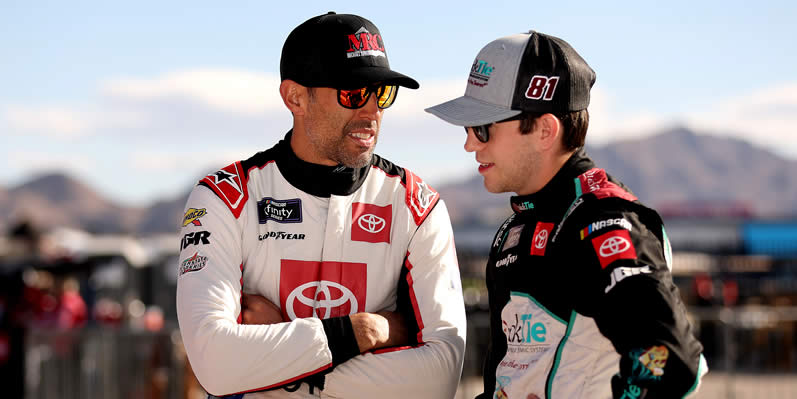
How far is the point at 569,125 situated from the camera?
10.4ft

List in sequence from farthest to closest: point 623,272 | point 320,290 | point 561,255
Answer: point 320,290 → point 561,255 → point 623,272

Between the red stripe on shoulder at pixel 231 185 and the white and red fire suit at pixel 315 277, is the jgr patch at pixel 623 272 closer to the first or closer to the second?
the white and red fire suit at pixel 315 277

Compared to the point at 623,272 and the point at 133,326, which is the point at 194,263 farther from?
the point at 133,326

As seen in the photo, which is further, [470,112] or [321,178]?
[321,178]

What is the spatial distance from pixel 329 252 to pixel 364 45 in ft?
2.84

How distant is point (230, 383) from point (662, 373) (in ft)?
5.17

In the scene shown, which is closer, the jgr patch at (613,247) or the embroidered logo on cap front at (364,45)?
the jgr patch at (613,247)

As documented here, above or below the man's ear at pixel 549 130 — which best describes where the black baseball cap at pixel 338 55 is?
above

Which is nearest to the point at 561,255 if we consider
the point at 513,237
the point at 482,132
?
the point at 513,237

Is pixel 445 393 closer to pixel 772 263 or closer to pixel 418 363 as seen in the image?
pixel 418 363

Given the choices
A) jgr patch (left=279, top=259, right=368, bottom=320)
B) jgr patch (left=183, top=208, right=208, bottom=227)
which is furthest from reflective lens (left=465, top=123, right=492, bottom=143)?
jgr patch (left=183, top=208, right=208, bottom=227)

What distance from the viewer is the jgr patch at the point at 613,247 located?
2697 millimetres

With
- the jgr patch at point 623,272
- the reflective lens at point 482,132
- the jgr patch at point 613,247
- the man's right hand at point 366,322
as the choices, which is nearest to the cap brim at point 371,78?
the reflective lens at point 482,132

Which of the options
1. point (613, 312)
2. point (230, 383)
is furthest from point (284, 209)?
point (613, 312)
